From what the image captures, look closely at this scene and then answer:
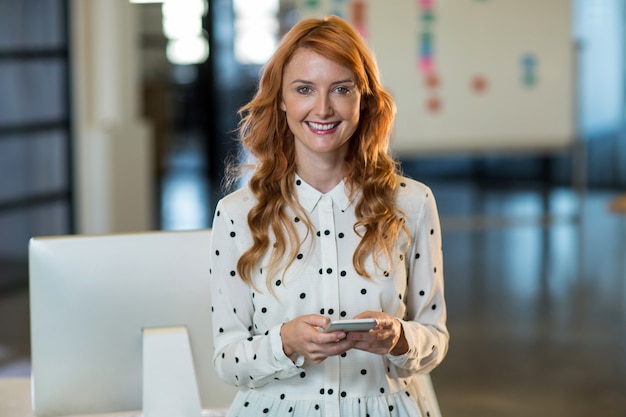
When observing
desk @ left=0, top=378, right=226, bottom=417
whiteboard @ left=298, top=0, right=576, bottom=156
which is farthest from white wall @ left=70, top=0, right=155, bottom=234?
desk @ left=0, top=378, right=226, bottom=417

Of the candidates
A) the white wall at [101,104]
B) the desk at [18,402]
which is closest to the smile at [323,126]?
the desk at [18,402]

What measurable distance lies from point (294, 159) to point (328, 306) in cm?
31

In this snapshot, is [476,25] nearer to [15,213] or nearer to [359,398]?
[15,213]

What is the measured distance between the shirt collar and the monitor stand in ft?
1.18

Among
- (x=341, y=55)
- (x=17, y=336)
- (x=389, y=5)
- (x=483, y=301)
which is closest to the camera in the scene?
(x=341, y=55)

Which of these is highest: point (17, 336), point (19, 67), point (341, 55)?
point (19, 67)

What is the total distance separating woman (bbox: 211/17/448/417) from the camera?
178 centimetres

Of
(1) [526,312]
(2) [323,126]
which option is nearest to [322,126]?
(2) [323,126]

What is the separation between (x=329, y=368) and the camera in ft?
5.90

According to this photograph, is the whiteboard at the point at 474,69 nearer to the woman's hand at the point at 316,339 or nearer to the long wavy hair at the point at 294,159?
the long wavy hair at the point at 294,159

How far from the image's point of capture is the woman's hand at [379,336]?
1618 mm

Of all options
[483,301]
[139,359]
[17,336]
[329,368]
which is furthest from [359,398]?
[483,301]

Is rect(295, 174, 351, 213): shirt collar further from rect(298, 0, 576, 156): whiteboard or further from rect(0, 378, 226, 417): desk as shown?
rect(298, 0, 576, 156): whiteboard

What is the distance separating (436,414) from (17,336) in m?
3.88
